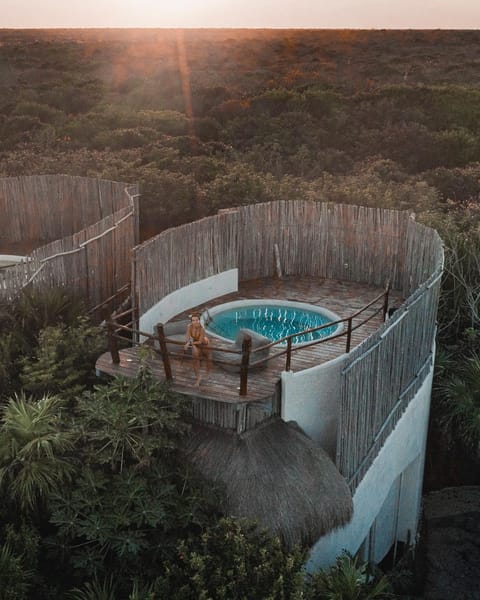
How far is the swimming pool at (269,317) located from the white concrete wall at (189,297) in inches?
15.3

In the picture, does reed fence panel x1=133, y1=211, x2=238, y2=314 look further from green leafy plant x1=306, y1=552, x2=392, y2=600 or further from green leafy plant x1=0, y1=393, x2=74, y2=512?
green leafy plant x1=306, y1=552, x2=392, y2=600

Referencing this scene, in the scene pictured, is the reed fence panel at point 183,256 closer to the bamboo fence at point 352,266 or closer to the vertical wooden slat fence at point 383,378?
the bamboo fence at point 352,266

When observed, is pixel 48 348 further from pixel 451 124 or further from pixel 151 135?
pixel 451 124

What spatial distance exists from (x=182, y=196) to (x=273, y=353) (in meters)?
10.0

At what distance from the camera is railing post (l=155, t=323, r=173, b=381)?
30.0ft

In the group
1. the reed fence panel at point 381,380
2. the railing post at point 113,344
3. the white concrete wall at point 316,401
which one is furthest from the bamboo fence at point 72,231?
the reed fence panel at point 381,380

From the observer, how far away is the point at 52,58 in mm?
43969

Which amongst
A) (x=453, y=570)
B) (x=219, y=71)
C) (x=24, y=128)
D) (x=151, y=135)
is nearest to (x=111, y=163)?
(x=151, y=135)

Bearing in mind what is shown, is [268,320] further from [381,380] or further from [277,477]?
[277,477]

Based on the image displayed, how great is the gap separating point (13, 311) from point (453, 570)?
789 cm

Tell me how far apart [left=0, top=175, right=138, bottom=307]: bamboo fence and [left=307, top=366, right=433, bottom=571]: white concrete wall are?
550 centimetres

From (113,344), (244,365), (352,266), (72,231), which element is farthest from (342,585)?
(72,231)

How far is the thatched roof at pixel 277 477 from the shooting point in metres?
8.48

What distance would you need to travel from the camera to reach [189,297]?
42.1ft
